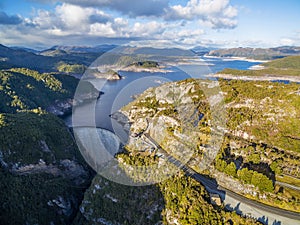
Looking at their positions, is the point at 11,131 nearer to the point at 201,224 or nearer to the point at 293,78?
the point at 201,224

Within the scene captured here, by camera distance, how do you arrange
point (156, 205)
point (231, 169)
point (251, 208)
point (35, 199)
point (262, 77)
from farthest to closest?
point (262, 77) < point (35, 199) < point (231, 169) < point (156, 205) < point (251, 208)

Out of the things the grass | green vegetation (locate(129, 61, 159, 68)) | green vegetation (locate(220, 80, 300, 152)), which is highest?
green vegetation (locate(129, 61, 159, 68))

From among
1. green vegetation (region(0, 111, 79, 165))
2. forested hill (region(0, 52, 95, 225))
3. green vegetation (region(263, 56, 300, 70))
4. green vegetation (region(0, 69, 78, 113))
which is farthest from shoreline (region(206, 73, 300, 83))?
forested hill (region(0, 52, 95, 225))

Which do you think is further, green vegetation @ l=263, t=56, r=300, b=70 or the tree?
green vegetation @ l=263, t=56, r=300, b=70

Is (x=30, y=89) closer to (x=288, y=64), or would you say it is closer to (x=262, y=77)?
(x=262, y=77)

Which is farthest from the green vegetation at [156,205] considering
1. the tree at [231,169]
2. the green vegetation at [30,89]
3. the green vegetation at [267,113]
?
the green vegetation at [30,89]

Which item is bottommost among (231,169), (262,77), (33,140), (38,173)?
(38,173)

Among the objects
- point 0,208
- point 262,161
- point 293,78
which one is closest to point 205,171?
point 262,161

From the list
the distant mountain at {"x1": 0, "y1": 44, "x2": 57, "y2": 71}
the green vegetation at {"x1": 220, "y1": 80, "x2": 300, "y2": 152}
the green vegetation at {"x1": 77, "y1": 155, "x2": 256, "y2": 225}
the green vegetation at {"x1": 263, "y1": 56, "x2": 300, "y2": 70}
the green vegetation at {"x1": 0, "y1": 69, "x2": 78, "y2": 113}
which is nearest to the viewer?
the green vegetation at {"x1": 77, "y1": 155, "x2": 256, "y2": 225}

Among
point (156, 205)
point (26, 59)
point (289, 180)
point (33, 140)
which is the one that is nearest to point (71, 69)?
point (26, 59)

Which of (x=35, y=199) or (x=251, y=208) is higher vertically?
(x=251, y=208)

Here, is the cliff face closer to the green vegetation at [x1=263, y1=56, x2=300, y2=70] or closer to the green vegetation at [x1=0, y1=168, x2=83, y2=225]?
the green vegetation at [x1=0, y1=168, x2=83, y2=225]
